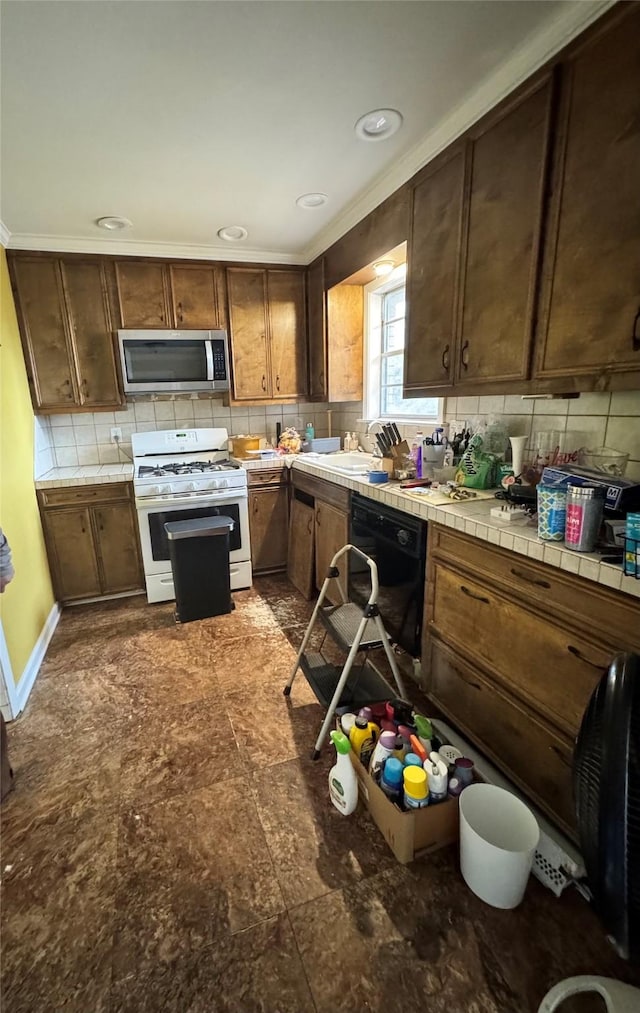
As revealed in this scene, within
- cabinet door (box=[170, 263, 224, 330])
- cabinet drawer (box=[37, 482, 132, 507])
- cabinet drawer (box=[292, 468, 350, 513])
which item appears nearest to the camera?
cabinet drawer (box=[292, 468, 350, 513])

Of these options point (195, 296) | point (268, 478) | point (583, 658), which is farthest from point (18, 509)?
point (583, 658)

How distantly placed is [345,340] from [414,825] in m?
2.97

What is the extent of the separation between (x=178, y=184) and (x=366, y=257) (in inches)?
42.2

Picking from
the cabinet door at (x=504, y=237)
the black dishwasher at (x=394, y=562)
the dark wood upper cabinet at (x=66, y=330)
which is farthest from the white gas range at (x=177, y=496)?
the cabinet door at (x=504, y=237)

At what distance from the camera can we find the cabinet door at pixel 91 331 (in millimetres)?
2895

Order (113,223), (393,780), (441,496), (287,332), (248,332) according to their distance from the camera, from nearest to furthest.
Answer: (393,780) → (441,496) → (113,223) → (248,332) → (287,332)

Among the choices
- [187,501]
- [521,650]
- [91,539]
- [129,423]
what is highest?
[129,423]

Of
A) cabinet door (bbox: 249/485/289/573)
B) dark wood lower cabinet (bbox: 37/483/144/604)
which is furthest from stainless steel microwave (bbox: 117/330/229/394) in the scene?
cabinet door (bbox: 249/485/289/573)

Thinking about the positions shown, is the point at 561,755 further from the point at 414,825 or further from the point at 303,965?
the point at 303,965

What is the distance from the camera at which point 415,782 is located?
124 centimetres

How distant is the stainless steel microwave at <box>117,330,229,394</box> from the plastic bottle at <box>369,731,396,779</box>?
106 inches

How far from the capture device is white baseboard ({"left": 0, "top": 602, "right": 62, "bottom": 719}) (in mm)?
1928

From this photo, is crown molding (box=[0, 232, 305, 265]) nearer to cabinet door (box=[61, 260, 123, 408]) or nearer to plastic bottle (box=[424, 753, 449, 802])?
cabinet door (box=[61, 260, 123, 408])

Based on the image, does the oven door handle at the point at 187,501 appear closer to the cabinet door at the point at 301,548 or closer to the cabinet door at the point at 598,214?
the cabinet door at the point at 301,548
